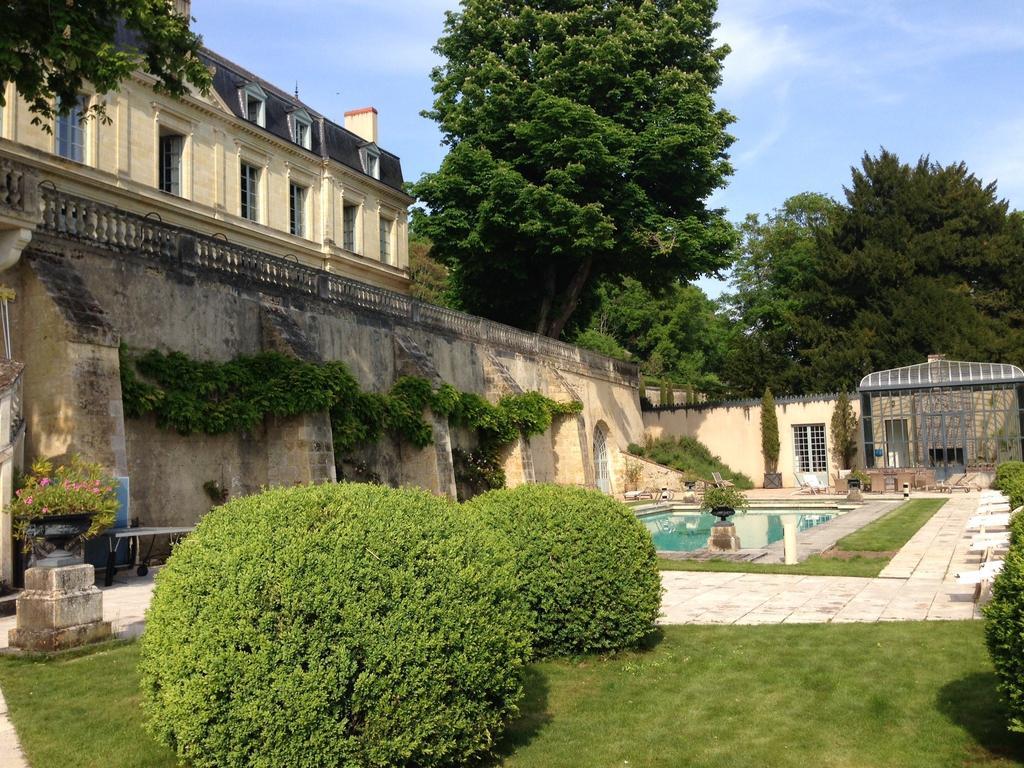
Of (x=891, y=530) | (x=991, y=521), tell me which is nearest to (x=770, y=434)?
(x=891, y=530)

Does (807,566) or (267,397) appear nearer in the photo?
(807,566)

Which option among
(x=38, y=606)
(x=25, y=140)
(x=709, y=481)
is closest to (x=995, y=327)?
(x=709, y=481)

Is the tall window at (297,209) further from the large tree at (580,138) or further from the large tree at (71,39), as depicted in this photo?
the large tree at (71,39)

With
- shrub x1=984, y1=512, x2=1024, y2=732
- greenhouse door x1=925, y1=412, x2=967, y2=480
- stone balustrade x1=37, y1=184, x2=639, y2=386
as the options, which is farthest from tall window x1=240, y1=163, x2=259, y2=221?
shrub x1=984, y1=512, x2=1024, y2=732

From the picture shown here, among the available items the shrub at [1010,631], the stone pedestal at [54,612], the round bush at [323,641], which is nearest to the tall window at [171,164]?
the stone pedestal at [54,612]

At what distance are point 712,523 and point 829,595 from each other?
1273 centimetres

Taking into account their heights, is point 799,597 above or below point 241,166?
below

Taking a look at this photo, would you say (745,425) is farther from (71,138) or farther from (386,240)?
(71,138)

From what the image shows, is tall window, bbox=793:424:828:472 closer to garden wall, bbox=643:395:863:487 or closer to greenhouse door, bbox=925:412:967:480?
garden wall, bbox=643:395:863:487

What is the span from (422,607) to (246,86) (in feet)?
82.9

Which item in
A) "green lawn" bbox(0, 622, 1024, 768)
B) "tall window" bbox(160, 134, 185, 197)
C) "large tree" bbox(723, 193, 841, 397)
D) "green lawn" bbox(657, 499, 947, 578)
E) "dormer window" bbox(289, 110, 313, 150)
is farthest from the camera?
"large tree" bbox(723, 193, 841, 397)

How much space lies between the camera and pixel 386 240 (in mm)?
31984

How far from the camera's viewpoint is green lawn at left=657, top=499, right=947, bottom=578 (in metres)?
10.9

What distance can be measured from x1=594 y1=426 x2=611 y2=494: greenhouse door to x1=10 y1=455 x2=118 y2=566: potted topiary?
20.6 m
